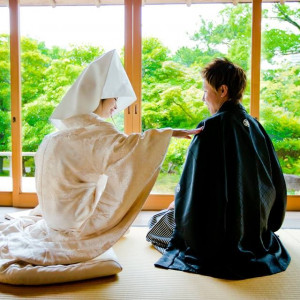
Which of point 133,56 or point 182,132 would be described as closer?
point 182,132

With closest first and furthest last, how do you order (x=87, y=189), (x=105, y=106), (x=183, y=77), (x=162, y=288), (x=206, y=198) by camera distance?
(x=162, y=288)
(x=206, y=198)
(x=87, y=189)
(x=105, y=106)
(x=183, y=77)

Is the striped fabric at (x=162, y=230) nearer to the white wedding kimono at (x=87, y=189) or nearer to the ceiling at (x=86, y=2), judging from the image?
the white wedding kimono at (x=87, y=189)

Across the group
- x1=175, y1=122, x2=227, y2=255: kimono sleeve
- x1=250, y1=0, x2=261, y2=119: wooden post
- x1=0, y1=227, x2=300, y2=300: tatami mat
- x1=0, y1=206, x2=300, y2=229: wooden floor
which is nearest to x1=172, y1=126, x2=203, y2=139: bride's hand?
x1=175, y1=122, x2=227, y2=255: kimono sleeve

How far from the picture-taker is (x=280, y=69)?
3.56 meters

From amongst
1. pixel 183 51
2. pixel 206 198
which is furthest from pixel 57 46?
pixel 206 198

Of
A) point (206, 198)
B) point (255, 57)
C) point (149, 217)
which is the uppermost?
point (255, 57)

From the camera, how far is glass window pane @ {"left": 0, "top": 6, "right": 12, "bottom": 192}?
→ 363 centimetres

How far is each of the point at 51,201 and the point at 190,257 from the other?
0.87 m

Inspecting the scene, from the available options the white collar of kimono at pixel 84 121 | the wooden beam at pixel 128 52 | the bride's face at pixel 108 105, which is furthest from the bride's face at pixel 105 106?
the wooden beam at pixel 128 52

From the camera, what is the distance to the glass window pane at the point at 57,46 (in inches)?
142

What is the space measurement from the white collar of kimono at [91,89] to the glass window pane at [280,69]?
2076 mm

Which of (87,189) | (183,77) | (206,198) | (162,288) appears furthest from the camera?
(183,77)

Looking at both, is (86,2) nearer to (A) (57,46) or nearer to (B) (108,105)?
(A) (57,46)

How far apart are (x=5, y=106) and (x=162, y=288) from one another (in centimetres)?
287
